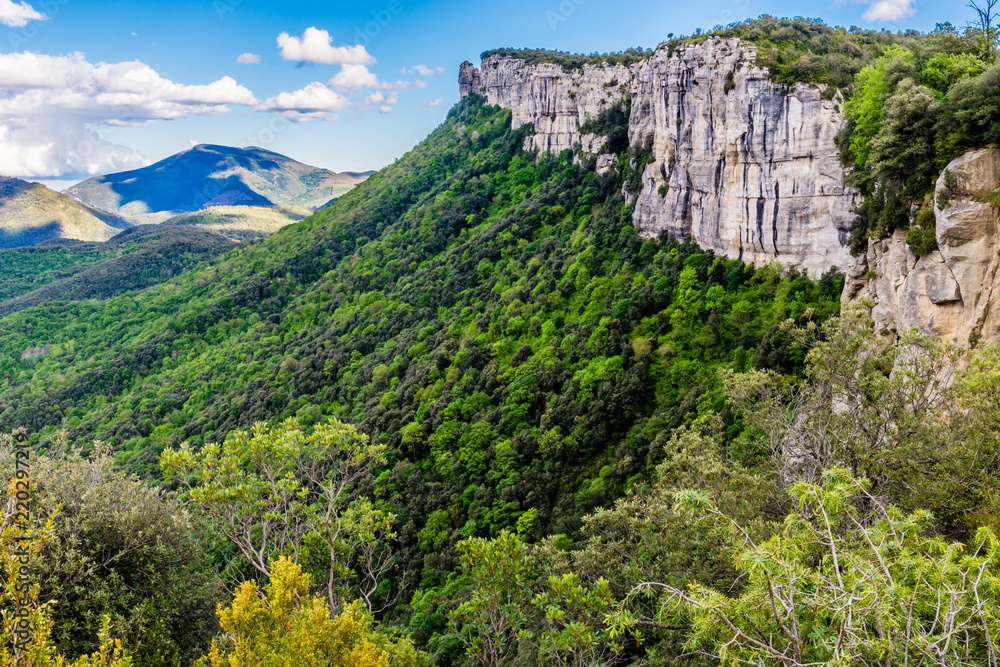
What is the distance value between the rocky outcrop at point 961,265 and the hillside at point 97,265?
14158cm

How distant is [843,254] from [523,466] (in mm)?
25793

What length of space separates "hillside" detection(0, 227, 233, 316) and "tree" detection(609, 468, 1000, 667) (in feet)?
469


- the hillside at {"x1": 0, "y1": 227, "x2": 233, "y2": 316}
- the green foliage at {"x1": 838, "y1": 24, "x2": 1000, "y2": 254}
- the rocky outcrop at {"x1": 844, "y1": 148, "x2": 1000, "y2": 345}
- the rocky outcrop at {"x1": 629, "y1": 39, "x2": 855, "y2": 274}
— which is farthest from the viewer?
the hillside at {"x1": 0, "y1": 227, "x2": 233, "y2": 316}

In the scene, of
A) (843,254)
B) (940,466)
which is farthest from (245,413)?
(940,466)

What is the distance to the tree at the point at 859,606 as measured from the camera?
6.98 metres

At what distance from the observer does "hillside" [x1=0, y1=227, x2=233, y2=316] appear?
124 m

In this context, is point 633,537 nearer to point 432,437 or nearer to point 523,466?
point 523,466

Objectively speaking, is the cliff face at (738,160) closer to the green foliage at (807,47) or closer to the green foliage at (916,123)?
the green foliage at (807,47)

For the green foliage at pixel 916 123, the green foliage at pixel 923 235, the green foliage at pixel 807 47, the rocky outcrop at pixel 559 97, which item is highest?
the rocky outcrop at pixel 559 97

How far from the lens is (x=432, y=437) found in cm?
4859

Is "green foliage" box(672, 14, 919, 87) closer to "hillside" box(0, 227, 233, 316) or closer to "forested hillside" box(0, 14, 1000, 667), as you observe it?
"forested hillside" box(0, 14, 1000, 667)

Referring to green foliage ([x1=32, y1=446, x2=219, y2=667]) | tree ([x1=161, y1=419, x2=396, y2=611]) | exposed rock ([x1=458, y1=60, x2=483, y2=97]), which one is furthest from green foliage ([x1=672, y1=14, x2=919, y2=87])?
exposed rock ([x1=458, y1=60, x2=483, y2=97])

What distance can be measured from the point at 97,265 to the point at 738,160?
160 m

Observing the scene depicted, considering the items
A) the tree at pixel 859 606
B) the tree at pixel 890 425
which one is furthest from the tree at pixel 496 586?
the tree at pixel 890 425
